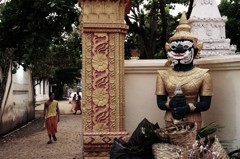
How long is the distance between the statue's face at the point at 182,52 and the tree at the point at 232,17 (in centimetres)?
1550

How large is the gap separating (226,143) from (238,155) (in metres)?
0.49

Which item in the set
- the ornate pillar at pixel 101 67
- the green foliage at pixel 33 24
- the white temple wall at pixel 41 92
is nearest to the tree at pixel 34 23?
the green foliage at pixel 33 24

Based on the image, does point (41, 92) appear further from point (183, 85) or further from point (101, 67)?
point (183, 85)

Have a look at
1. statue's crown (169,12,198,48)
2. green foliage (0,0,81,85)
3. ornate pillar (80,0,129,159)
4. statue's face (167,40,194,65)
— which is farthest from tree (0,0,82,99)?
statue's face (167,40,194,65)

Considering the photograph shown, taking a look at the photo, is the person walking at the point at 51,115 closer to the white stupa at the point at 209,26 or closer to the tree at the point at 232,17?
the white stupa at the point at 209,26

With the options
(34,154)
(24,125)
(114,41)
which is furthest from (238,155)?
(24,125)

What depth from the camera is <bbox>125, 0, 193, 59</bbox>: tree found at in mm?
12391

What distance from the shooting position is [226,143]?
4.12 meters

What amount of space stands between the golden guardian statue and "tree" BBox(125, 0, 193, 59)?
8.14 m

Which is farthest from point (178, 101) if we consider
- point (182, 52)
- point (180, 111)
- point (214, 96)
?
point (214, 96)

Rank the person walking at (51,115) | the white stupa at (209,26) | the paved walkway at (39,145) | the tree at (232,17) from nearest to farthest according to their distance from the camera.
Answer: the white stupa at (209,26) → the paved walkway at (39,145) → the person walking at (51,115) → the tree at (232,17)

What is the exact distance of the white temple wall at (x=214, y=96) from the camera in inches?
158

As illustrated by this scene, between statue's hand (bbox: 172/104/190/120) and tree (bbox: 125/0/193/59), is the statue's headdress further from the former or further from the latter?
tree (bbox: 125/0/193/59)

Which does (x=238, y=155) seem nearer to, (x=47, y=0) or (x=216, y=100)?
(x=216, y=100)
